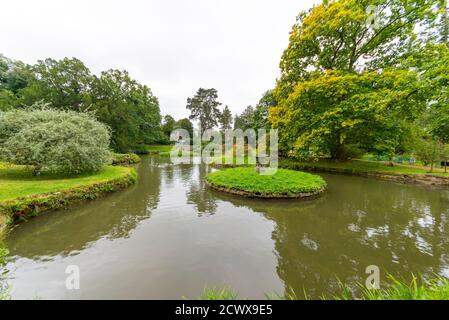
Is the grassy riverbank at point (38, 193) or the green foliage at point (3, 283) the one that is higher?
the grassy riverbank at point (38, 193)

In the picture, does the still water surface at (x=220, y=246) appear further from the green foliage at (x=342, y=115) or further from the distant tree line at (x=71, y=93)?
the distant tree line at (x=71, y=93)

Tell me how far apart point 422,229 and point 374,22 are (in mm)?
15115

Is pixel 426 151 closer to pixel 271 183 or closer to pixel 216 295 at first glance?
pixel 271 183

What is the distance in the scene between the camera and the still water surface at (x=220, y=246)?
3459 millimetres

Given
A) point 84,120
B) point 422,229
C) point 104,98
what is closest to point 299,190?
point 422,229

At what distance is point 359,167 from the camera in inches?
616

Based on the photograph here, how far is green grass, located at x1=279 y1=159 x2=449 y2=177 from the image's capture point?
14114 millimetres

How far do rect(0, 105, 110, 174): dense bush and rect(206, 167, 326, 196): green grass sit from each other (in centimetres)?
709

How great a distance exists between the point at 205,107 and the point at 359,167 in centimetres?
4371

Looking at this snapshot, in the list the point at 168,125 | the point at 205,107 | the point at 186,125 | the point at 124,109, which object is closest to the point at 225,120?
the point at 205,107

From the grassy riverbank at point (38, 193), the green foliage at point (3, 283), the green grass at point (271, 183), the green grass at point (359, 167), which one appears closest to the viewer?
the green foliage at point (3, 283)

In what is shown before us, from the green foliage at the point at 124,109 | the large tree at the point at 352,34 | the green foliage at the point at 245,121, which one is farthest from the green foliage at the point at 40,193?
the green foliage at the point at 245,121

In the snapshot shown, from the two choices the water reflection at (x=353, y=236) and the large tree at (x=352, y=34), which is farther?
the large tree at (x=352, y=34)

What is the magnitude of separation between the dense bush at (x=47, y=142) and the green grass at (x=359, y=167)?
16159mm
